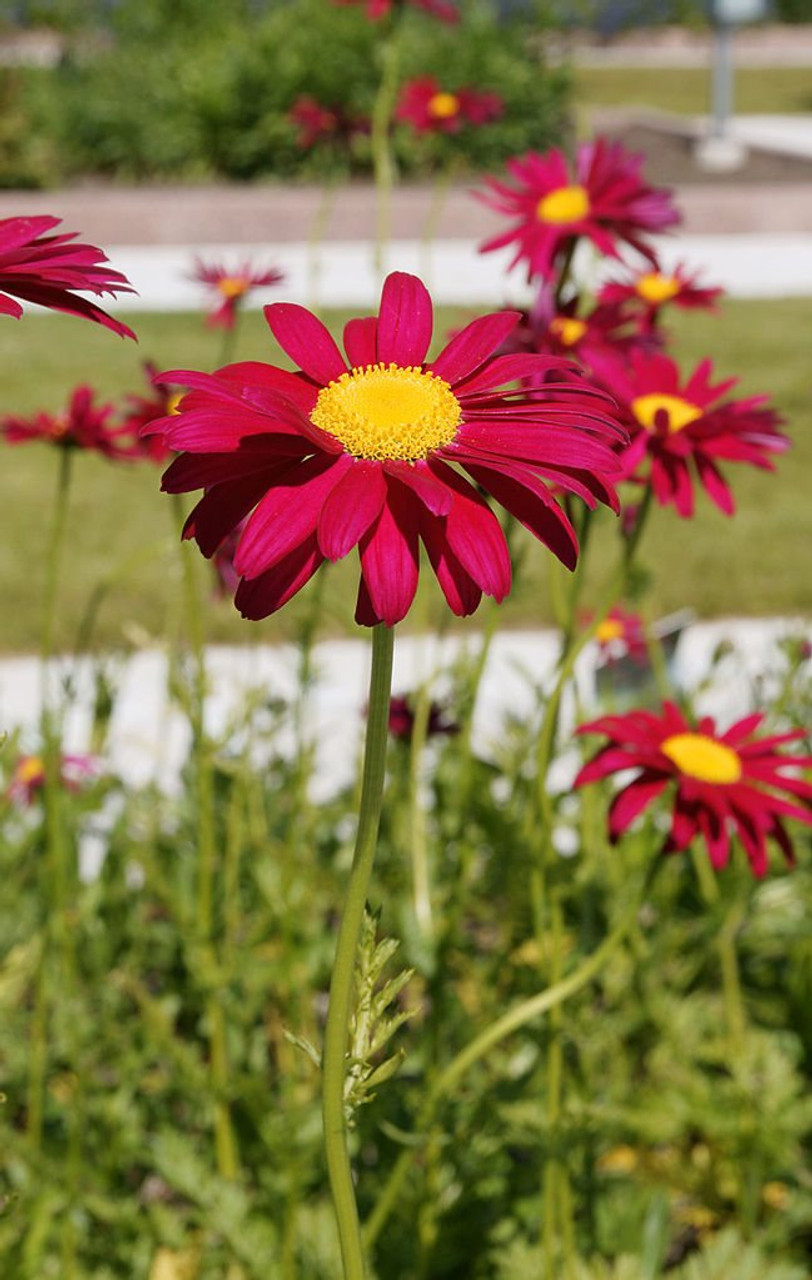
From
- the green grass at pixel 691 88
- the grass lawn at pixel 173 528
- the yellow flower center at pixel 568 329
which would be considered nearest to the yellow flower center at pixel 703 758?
the yellow flower center at pixel 568 329

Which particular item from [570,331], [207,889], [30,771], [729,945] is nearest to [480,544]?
[570,331]

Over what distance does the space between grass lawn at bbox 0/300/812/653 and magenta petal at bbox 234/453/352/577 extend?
73.4 inches

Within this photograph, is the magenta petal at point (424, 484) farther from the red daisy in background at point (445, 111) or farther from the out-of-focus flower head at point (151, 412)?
the red daisy in background at point (445, 111)

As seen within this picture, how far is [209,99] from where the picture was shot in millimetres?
9367

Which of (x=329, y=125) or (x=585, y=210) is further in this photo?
(x=329, y=125)

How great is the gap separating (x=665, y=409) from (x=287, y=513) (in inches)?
24.9

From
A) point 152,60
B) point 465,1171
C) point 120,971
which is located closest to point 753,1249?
point 465,1171

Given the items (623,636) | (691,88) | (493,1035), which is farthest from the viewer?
(691,88)

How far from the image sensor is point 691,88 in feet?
63.5

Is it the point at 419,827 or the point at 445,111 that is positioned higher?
the point at 445,111

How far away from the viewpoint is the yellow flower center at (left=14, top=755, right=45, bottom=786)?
2.05 metres

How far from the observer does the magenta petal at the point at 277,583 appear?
69cm

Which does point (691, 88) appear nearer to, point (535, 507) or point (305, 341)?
point (305, 341)

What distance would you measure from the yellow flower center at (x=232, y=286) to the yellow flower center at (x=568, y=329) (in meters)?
0.64
